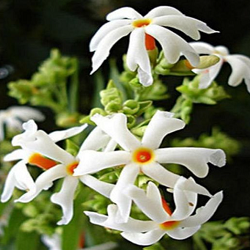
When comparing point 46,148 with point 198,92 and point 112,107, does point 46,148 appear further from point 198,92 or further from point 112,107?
point 198,92

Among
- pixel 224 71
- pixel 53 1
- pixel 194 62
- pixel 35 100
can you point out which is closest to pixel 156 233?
pixel 194 62

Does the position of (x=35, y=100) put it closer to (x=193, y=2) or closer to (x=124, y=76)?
(x=124, y=76)

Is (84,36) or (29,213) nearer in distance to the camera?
(29,213)

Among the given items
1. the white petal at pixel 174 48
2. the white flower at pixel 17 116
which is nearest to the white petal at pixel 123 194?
the white petal at pixel 174 48

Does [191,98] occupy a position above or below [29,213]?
above

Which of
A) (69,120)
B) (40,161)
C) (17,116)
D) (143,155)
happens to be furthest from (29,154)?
(17,116)

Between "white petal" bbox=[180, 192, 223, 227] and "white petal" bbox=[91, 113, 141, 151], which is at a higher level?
"white petal" bbox=[91, 113, 141, 151]

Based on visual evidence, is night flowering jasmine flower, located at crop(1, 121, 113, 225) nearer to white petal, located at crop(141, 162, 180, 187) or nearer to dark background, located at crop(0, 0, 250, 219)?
white petal, located at crop(141, 162, 180, 187)

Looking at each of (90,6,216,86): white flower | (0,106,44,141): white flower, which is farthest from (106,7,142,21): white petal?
(0,106,44,141): white flower
